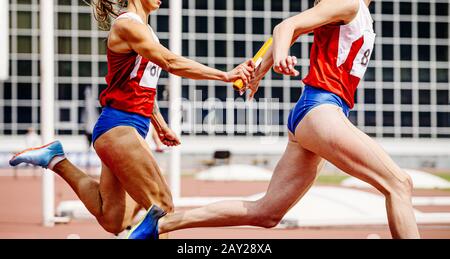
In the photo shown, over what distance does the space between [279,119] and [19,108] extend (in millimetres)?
12516

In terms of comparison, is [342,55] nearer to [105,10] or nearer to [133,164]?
[133,164]

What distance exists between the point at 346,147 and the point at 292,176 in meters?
0.51

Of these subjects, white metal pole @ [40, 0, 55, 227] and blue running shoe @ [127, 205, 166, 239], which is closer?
blue running shoe @ [127, 205, 166, 239]

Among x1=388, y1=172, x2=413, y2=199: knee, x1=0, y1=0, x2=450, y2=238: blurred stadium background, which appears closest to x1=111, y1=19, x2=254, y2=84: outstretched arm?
x1=388, y1=172, x2=413, y2=199: knee

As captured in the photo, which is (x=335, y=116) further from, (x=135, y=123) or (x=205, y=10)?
(x=205, y=10)

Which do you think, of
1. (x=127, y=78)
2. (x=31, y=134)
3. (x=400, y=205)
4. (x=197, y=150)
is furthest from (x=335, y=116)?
(x=197, y=150)

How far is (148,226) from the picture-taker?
529 cm

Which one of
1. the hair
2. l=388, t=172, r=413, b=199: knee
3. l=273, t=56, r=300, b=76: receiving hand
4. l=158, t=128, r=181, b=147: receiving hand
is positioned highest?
the hair

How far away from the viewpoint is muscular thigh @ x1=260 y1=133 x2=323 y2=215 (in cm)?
521

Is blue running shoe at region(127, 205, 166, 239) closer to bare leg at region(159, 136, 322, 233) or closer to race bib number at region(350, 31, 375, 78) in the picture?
bare leg at region(159, 136, 322, 233)

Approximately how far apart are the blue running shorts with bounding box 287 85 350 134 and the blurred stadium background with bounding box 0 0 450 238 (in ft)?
108

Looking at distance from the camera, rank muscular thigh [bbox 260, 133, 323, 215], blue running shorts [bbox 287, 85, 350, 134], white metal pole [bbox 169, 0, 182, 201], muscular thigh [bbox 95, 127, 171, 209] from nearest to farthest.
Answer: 1. blue running shorts [bbox 287, 85, 350, 134]
2. muscular thigh [bbox 260, 133, 323, 215]
3. muscular thigh [bbox 95, 127, 171, 209]
4. white metal pole [bbox 169, 0, 182, 201]

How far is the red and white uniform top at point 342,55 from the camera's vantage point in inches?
198

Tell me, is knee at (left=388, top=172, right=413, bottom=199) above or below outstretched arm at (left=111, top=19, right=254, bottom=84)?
below
